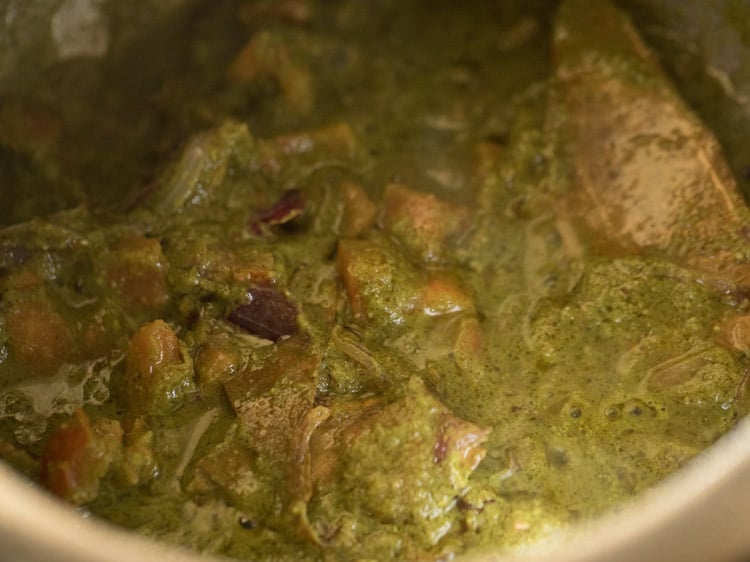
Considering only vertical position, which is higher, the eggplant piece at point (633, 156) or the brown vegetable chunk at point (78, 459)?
the eggplant piece at point (633, 156)

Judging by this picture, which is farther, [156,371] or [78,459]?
[156,371]

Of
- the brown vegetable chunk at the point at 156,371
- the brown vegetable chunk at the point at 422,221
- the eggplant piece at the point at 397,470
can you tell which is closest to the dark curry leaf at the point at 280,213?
the brown vegetable chunk at the point at 422,221

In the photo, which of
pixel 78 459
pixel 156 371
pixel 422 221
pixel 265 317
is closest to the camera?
pixel 78 459

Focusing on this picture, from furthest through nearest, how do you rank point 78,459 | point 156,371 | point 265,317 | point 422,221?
point 422,221 → point 265,317 → point 156,371 → point 78,459

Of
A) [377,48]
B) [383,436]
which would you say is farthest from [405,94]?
[383,436]

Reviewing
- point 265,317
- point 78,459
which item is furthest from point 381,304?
point 78,459

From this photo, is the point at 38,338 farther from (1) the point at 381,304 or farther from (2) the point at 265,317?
(1) the point at 381,304

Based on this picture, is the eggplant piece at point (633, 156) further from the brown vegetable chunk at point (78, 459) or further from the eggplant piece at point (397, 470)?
the brown vegetable chunk at point (78, 459)

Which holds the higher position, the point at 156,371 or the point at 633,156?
the point at 633,156
